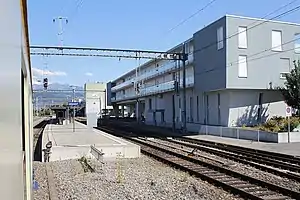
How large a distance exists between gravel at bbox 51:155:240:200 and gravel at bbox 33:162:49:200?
14.6 inches

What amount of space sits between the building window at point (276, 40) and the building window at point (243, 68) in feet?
11.0

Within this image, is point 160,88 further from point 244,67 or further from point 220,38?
point 244,67

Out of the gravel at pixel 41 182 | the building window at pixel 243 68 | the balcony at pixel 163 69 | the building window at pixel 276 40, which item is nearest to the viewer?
the gravel at pixel 41 182

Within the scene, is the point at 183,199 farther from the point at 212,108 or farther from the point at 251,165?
the point at 212,108

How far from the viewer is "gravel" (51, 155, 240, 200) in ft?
30.6

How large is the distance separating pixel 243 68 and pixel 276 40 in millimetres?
4607

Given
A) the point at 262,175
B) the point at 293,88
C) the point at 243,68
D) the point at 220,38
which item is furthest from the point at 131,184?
the point at 220,38

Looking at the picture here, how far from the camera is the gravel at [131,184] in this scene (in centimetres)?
934

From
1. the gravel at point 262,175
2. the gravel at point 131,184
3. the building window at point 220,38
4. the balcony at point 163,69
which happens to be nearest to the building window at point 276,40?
the building window at point 220,38

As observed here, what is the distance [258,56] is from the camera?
3288cm

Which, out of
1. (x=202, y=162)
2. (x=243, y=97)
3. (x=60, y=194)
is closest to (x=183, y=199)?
(x=60, y=194)

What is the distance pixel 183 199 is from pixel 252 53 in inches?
1031

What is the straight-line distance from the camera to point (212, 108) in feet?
118

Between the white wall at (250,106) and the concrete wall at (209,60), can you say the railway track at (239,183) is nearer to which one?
the white wall at (250,106)
